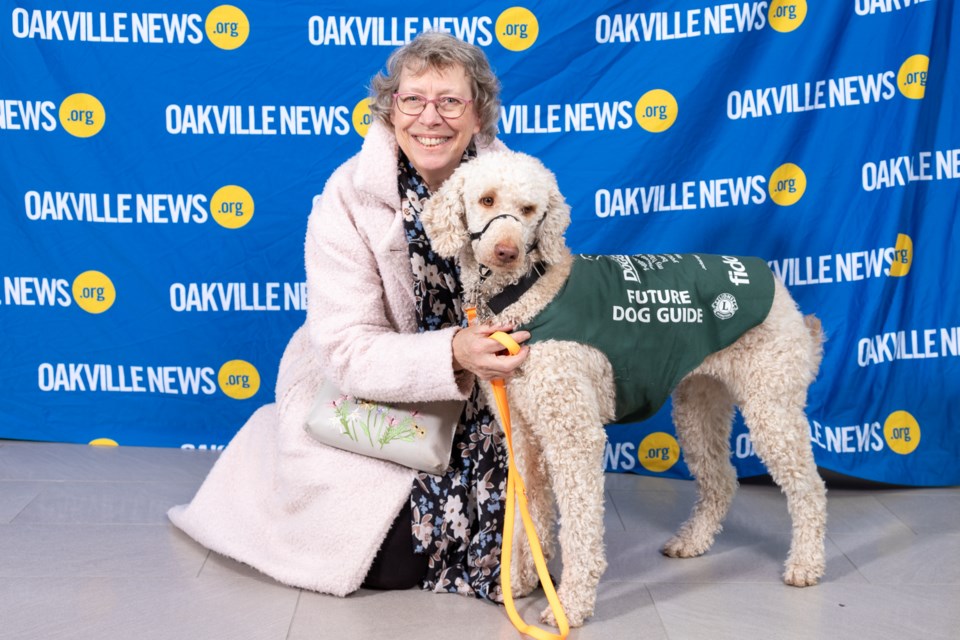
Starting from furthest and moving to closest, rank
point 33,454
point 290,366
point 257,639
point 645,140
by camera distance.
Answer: point 33,454, point 645,140, point 290,366, point 257,639

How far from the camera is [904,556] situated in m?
2.25

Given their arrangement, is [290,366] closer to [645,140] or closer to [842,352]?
[645,140]

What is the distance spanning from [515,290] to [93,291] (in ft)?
5.52

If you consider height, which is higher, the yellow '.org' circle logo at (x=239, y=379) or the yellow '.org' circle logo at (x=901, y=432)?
the yellow '.org' circle logo at (x=239, y=379)

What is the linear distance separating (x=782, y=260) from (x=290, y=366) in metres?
1.44

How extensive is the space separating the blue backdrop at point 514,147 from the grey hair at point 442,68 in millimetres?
693

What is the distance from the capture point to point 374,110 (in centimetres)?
206

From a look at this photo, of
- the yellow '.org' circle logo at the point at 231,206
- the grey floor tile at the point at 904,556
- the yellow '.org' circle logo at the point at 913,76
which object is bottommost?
the grey floor tile at the point at 904,556

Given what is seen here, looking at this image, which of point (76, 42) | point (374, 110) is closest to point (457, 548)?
point (374, 110)

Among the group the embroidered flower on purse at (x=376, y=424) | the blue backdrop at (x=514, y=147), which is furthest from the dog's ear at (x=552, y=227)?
the blue backdrop at (x=514, y=147)

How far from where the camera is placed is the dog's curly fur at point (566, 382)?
5.73 ft

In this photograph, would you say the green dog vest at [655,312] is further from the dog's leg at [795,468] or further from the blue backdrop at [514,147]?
the blue backdrop at [514,147]

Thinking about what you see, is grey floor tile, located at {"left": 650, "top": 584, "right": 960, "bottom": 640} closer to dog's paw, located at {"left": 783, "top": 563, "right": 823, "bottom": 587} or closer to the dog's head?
dog's paw, located at {"left": 783, "top": 563, "right": 823, "bottom": 587}

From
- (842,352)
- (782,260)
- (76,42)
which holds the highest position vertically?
(76,42)
